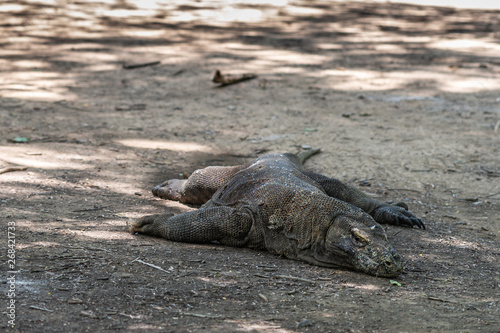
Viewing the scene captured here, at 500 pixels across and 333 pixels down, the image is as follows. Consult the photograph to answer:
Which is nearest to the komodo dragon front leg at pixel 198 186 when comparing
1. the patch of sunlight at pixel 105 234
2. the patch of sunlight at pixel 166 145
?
the patch of sunlight at pixel 105 234

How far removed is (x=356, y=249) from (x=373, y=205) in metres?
1.36

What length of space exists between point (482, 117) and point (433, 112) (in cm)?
65

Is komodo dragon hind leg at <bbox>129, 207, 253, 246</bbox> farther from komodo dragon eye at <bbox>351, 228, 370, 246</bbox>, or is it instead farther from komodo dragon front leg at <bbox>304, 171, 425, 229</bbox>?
komodo dragon front leg at <bbox>304, 171, 425, 229</bbox>

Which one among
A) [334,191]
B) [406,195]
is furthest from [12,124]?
[406,195]

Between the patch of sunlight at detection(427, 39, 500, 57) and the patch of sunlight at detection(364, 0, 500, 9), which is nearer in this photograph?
the patch of sunlight at detection(427, 39, 500, 57)

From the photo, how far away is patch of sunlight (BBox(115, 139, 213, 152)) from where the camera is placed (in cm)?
666

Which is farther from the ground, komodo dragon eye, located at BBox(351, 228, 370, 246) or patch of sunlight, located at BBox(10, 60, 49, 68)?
patch of sunlight, located at BBox(10, 60, 49, 68)

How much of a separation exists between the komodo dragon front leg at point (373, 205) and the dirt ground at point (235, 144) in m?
0.13

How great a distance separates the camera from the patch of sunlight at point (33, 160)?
5590 mm

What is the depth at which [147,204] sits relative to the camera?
5.01m

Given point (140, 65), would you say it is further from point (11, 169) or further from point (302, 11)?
point (302, 11)

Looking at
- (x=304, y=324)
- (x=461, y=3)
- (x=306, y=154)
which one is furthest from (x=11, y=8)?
(x=304, y=324)

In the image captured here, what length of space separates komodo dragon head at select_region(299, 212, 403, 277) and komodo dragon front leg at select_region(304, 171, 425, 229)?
1.07 m

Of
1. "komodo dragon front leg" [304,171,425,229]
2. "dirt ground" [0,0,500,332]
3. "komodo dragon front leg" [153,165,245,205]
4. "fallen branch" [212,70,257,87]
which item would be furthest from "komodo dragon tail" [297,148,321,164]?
"fallen branch" [212,70,257,87]
